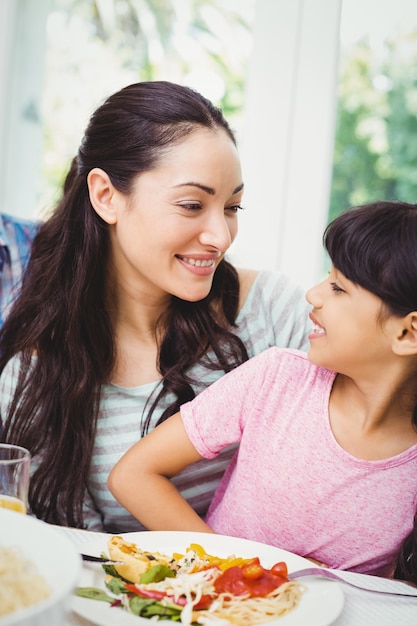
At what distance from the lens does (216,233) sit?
63.5 inches

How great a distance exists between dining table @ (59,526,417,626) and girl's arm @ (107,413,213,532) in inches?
12.4

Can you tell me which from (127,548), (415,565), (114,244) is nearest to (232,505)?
(415,565)

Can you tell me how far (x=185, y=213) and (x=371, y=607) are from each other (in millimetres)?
878

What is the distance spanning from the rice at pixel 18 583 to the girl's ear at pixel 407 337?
84cm

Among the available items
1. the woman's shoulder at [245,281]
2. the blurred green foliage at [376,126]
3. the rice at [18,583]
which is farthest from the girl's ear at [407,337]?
the blurred green foliage at [376,126]

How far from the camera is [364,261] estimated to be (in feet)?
4.30

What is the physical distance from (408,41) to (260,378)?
151 cm

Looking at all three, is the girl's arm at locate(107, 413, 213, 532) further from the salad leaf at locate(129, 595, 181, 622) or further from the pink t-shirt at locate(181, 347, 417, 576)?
the salad leaf at locate(129, 595, 181, 622)

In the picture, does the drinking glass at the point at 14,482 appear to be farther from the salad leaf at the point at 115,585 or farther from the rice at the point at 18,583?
the rice at the point at 18,583

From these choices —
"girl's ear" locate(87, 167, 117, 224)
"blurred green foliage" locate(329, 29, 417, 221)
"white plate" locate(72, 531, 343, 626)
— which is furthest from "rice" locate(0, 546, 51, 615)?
"blurred green foliage" locate(329, 29, 417, 221)

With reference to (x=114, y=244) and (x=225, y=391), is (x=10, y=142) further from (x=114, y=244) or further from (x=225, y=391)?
(x=225, y=391)

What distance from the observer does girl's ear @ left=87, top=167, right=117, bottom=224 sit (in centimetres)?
172

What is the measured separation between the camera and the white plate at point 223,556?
2.90 ft

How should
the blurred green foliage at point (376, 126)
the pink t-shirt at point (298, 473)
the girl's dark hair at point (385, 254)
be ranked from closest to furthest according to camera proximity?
the girl's dark hair at point (385, 254), the pink t-shirt at point (298, 473), the blurred green foliage at point (376, 126)
